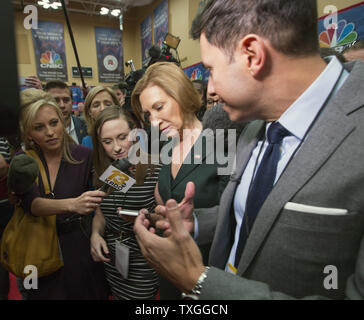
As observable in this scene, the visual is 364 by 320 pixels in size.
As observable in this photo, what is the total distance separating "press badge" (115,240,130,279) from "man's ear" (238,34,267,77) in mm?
1143

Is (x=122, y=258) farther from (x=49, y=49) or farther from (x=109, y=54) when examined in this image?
(x=109, y=54)

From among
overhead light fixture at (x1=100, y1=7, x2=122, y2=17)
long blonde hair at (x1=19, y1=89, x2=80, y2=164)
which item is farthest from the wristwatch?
overhead light fixture at (x1=100, y1=7, x2=122, y2=17)

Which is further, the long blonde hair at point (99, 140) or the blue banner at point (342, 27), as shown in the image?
the blue banner at point (342, 27)

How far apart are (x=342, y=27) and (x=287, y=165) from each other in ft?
8.99

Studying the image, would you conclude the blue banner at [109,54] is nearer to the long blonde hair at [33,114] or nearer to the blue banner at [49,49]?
the blue banner at [49,49]

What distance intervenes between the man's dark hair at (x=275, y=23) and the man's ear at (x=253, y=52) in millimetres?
22

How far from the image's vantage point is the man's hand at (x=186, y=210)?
2.70 ft

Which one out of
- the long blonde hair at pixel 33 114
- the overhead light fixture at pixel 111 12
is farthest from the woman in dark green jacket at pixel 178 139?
the overhead light fixture at pixel 111 12

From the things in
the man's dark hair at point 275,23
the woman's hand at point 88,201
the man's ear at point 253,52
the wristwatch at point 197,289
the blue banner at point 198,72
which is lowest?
the wristwatch at point 197,289

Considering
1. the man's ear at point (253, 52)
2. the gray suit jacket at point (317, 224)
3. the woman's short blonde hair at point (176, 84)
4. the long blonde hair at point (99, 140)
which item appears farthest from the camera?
the long blonde hair at point (99, 140)

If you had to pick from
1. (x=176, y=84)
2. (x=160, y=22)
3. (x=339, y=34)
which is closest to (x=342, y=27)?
(x=339, y=34)

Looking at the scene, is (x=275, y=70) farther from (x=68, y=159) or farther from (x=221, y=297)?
(x=68, y=159)

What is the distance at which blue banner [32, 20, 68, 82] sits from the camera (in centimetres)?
705

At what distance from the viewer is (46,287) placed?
1.31m
